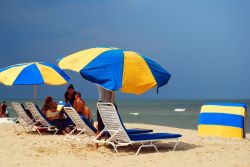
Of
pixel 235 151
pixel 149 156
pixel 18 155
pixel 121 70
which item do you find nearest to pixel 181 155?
pixel 149 156

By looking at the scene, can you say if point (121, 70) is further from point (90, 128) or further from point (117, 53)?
point (90, 128)

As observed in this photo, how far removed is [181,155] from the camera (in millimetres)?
7621

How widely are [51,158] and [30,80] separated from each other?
412cm

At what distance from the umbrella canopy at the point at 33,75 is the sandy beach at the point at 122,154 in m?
1.83

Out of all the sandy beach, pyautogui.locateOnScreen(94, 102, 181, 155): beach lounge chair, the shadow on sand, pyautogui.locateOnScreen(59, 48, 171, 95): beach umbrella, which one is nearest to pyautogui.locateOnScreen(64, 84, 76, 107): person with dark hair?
the sandy beach

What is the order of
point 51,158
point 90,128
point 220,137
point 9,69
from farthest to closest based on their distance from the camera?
point 9,69
point 220,137
point 90,128
point 51,158

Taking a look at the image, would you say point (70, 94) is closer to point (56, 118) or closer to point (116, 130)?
point (56, 118)

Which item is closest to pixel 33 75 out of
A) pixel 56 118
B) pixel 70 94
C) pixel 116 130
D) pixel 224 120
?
pixel 70 94

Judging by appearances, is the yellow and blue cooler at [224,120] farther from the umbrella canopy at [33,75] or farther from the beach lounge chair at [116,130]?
the umbrella canopy at [33,75]

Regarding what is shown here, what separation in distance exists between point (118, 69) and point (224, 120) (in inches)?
190

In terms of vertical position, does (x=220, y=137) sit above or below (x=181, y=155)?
below

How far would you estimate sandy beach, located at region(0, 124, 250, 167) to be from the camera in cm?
689

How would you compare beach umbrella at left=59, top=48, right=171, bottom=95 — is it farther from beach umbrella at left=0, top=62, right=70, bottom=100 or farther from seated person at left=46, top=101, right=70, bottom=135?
seated person at left=46, top=101, right=70, bottom=135

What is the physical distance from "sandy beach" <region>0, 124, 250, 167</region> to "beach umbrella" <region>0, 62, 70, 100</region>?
1826 mm
